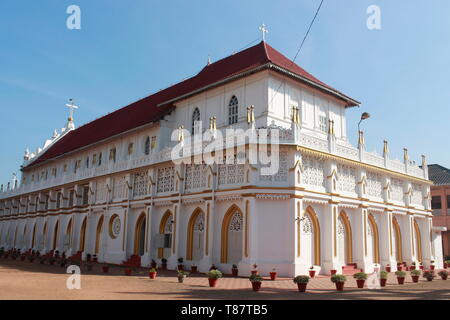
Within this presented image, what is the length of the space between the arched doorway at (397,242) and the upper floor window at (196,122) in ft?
45.7

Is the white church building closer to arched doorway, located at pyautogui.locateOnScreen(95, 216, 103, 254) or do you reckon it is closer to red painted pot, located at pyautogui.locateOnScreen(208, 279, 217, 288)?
arched doorway, located at pyautogui.locateOnScreen(95, 216, 103, 254)

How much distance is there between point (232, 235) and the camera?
63.2 feet

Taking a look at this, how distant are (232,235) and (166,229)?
577cm

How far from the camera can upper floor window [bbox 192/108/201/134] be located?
80.7 ft

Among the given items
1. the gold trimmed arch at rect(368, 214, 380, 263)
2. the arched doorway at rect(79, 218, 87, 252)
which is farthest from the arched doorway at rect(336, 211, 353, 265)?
the arched doorway at rect(79, 218, 87, 252)

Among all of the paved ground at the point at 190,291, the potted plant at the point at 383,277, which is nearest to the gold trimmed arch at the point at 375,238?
the paved ground at the point at 190,291

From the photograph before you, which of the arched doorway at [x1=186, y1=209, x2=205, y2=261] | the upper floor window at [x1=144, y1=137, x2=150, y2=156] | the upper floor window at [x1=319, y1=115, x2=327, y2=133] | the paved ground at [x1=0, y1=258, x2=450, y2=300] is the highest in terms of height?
the upper floor window at [x1=319, y1=115, x2=327, y2=133]

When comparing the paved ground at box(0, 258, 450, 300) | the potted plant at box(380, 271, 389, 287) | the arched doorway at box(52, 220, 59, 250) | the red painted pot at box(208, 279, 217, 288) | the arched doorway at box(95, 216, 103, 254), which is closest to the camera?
the paved ground at box(0, 258, 450, 300)

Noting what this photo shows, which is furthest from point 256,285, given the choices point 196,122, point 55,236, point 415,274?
point 55,236

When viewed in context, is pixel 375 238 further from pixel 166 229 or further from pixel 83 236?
pixel 83 236

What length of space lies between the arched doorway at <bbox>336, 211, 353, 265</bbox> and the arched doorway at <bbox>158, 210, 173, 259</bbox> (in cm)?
935

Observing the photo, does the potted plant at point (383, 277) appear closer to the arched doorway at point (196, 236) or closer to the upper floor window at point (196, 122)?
the arched doorway at point (196, 236)

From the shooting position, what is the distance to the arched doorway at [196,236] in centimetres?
2097
